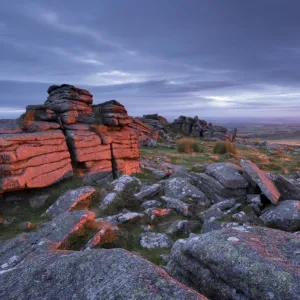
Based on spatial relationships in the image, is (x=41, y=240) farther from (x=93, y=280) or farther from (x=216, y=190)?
(x=216, y=190)

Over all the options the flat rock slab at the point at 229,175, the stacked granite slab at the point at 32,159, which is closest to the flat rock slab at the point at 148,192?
the flat rock slab at the point at 229,175

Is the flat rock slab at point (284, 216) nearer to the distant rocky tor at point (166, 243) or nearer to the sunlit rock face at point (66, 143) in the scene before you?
the distant rocky tor at point (166, 243)

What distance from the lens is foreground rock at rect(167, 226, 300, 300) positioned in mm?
4512

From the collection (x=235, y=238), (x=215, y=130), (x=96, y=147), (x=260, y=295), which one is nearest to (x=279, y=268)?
(x=260, y=295)

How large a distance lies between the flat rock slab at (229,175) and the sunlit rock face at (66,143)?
7.53 meters

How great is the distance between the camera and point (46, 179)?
15.3m

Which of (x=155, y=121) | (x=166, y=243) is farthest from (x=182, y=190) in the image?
(x=155, y=121)

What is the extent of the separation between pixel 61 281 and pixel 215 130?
7018 centimetres

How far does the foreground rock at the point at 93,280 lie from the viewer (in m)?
3.85

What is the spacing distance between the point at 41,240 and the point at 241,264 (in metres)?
7.46

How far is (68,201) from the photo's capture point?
13.8 metres

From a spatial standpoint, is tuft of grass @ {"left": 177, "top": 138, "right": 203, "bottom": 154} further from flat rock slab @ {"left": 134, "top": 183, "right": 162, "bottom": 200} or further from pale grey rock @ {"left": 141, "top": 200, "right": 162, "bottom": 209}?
pale grey rock @ {"left": 141, "top": 200, "right": 162, "bottom": 209}

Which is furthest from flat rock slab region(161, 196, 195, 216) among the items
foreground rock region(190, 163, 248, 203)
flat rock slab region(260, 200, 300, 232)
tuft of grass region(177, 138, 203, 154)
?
tuft of grass region(177, 138, 203, 154)

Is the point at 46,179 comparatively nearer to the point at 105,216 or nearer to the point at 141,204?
the point at 105,216
